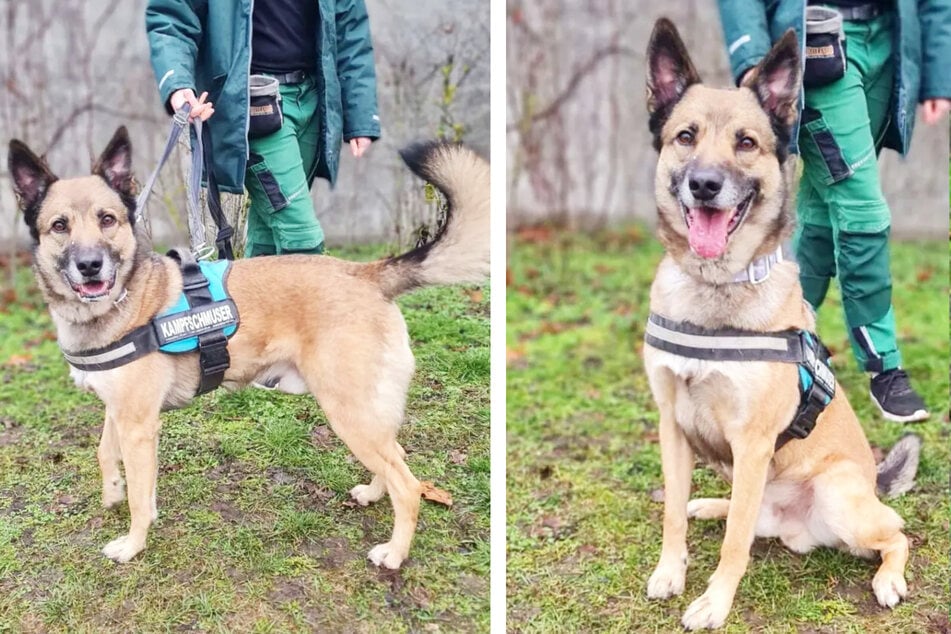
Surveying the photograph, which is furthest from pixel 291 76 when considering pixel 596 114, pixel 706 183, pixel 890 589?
pixel 596 114

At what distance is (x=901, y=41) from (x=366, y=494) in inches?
105

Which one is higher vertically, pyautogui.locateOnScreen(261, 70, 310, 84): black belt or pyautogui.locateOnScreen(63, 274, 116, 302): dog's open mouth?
pyautogui.locateOnScreen(261, 70, 310, 84): black belt

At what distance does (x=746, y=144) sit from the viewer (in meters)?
2.53

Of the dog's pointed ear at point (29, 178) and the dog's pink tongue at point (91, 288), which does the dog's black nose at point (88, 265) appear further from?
the dog's pointed ear at point (29, 178)

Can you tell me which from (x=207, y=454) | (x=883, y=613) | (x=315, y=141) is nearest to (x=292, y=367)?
(x=207, y=454)

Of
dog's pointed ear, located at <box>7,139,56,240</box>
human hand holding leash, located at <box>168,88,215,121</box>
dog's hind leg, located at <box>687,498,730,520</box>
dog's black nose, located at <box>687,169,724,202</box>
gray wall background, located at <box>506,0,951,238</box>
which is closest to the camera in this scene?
dog's black nose, located at <box>687,169,724,202</box>

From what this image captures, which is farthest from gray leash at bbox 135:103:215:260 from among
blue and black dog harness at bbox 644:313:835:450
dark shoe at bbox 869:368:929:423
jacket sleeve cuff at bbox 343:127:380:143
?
dark shoe at bbox 869:368:929:423

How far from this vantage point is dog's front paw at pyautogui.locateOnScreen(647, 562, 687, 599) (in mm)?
2912

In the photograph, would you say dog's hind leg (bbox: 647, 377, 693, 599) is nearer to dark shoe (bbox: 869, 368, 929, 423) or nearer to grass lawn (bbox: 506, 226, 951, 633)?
grass lawn (bbox: 506, 226, 951, 633)

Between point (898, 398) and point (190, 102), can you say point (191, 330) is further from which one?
point (898, 398)

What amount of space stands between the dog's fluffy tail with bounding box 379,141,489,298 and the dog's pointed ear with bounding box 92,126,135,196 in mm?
944

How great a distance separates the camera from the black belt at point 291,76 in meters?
2.96

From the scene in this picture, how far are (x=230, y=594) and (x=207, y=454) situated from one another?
2.22ft

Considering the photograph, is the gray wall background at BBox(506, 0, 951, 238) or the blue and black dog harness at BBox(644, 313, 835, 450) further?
the gray wall background at BBox(506, 0, 951, 238)
